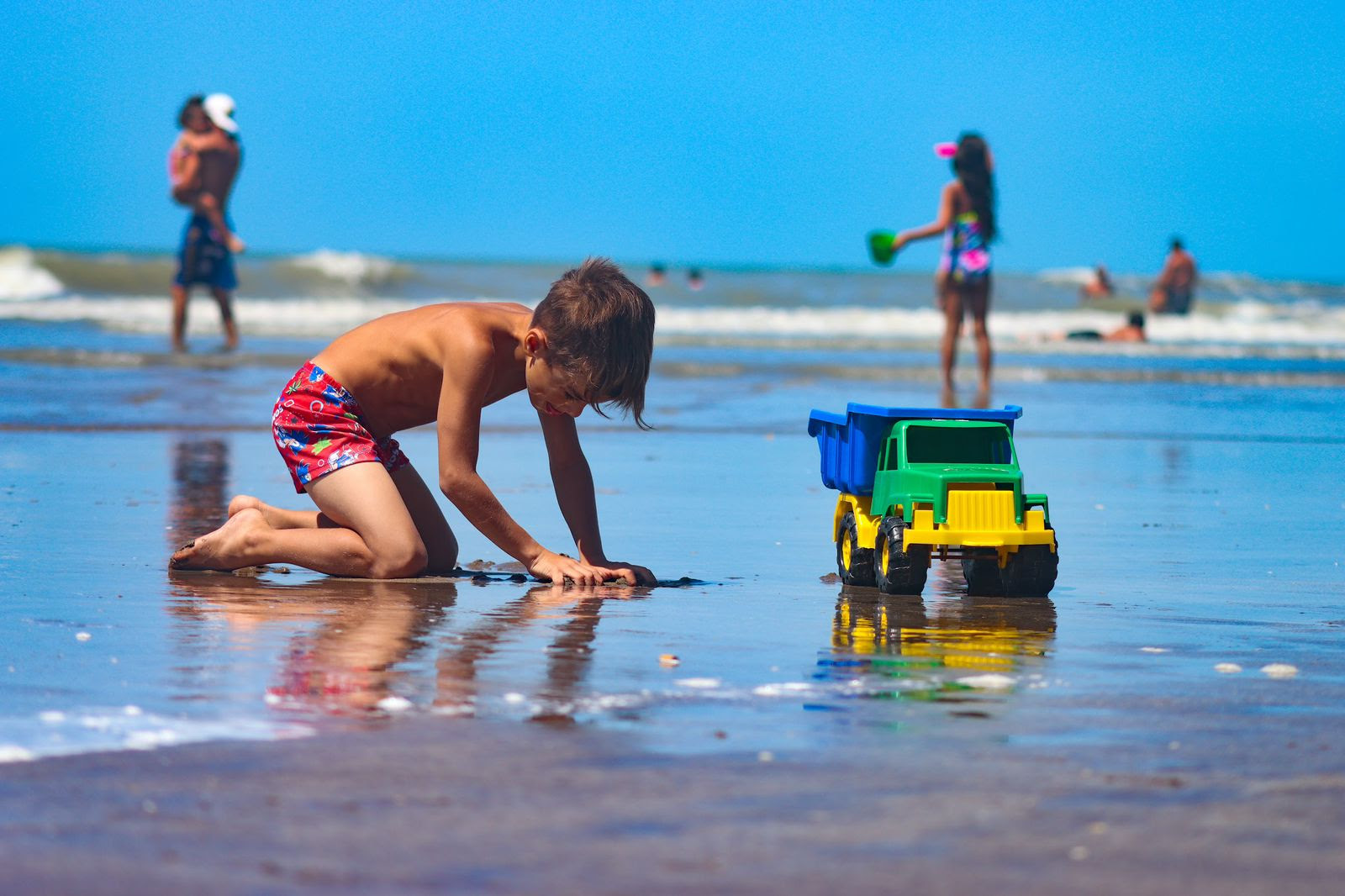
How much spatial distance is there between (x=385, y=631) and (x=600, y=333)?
107 centimetres

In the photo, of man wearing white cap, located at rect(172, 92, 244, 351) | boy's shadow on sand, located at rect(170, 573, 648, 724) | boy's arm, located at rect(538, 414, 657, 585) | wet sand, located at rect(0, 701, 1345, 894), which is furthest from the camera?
man wearing white cap, located at rect(172, 92, 244, 351)

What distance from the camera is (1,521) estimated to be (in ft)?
19.6

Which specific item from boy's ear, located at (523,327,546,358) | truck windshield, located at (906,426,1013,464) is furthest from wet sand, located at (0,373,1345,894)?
boy's ear, located at (523,327,546,358)

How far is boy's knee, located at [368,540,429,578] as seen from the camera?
5.02 metres

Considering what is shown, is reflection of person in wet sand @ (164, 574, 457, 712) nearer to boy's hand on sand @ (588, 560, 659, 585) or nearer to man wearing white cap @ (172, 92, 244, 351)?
boy's hand on sand @ (588, 560, 659, 585)

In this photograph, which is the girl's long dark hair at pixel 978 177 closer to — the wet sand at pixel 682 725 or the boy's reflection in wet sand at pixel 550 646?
the wet sand at pixel 682 725

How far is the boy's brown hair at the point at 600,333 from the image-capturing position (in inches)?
182

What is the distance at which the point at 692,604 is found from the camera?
452 centimetres

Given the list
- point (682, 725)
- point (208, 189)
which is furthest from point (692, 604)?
point (208, 189)

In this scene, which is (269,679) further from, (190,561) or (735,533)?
(735,533)

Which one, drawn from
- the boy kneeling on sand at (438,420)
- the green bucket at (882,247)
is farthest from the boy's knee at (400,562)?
the green bucket at (882,247)

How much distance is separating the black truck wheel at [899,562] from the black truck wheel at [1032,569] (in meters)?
0.24

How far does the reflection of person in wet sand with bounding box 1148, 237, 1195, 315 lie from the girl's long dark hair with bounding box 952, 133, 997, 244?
23492mm

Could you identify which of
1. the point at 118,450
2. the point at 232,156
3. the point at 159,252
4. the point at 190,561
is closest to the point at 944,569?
the point at 190,561
